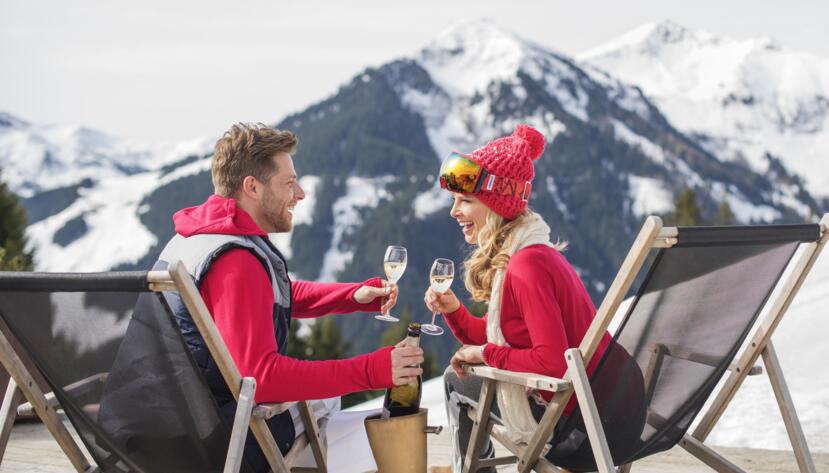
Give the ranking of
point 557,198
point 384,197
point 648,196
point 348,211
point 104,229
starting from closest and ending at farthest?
1. point 348,211
2. point 384,197
3. point 104,229
4. point 557,198
5. point 648,196

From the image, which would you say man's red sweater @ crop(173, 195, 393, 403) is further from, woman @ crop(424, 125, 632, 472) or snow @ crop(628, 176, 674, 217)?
snow @ crop(628, 176, 674, 217)

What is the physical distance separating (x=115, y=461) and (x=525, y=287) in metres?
1.31

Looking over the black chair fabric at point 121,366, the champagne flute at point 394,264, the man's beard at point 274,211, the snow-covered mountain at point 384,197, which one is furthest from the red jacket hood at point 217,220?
the snow-covered mountain at point 384,197

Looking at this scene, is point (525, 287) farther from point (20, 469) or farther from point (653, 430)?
point (20, 469)

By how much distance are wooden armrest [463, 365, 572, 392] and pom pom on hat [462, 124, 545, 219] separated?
589 mm

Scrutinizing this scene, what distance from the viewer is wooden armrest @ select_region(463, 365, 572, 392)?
2.79m

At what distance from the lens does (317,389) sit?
107 inches

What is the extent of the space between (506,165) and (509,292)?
0.51 meters

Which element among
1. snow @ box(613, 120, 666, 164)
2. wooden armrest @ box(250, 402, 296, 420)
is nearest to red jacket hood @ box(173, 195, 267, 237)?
wooden armrest @ box(250, 402, 296, 420)

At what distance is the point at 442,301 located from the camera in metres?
3.48

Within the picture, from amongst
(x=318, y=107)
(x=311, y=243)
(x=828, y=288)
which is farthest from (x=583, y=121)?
(x=828, y=288)

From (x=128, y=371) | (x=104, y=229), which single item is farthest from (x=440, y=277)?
(x=104, y=229)

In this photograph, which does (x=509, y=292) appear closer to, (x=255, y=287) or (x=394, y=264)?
(x=394, y=264)

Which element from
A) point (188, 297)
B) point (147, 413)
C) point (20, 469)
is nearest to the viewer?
point (188, 297)
